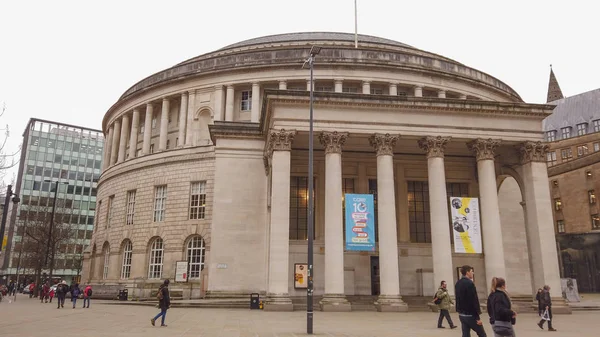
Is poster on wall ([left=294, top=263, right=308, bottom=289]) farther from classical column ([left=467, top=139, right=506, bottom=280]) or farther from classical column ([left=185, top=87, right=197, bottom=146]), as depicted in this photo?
classical column ([left=185, top=87, right=197, bottom=146])

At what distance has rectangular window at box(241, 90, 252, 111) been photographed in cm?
4334

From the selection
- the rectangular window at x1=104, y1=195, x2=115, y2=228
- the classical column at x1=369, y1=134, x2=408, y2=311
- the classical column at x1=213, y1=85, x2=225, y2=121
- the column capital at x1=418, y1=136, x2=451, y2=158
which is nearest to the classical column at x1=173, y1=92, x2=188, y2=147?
the classical column at x1=213, y1=85, x2=225, y2=121

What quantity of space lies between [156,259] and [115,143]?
18.0 m

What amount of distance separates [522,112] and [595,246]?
1120 inches

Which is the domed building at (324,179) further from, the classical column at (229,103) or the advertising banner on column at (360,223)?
the advertising banner on column at (360,223)

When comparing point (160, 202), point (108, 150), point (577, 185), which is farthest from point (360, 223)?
point (577, 185)

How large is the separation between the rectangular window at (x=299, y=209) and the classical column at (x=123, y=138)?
1010 inches

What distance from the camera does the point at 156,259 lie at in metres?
41.4

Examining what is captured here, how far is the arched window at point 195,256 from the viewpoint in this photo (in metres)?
39.2

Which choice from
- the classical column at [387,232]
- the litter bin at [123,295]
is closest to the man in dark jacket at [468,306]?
the classical column at [387,232]

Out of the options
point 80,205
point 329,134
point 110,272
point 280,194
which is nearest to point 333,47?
point 329,134

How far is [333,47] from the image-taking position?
42375 millimetres

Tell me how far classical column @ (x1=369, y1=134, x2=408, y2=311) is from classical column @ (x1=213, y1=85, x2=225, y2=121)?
1946cm

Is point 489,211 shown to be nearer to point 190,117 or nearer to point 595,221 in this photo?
point 190,117
